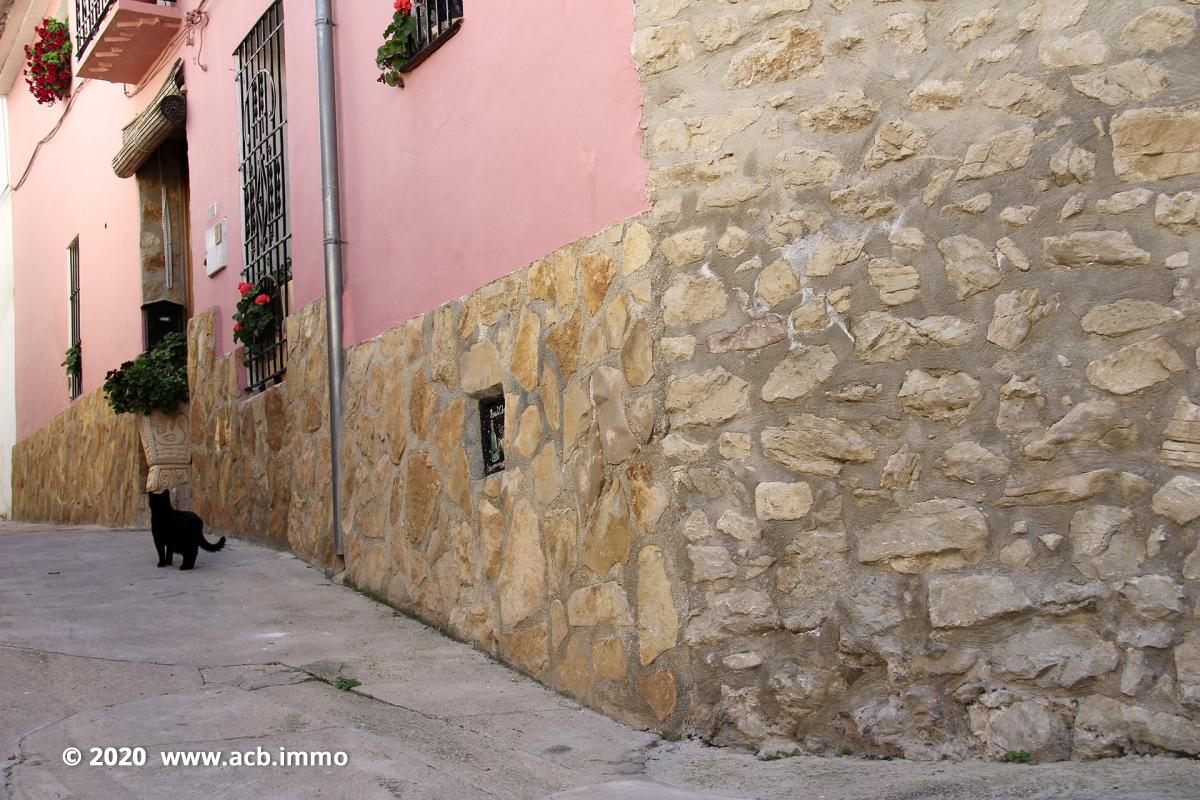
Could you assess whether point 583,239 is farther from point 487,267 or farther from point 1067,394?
point 1067,394

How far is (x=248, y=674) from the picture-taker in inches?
206

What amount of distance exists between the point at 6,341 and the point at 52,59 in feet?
17.8

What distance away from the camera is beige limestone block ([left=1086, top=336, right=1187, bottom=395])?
3865 mm

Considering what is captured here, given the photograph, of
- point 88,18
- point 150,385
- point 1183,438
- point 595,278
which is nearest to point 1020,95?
point 1183,438

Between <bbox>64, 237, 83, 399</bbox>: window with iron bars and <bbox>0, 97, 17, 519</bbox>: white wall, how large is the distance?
3.38m

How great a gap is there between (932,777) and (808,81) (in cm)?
232

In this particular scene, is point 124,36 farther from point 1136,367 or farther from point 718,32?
point 1136,367

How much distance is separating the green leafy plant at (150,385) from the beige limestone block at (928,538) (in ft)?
26.1

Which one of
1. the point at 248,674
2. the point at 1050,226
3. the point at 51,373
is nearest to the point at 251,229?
the point at 248,674

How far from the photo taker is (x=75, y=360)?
46.4 ft

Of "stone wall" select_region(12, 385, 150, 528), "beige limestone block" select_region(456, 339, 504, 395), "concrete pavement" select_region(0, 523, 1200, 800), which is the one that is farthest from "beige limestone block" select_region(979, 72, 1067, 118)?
"stone wall" select_region(12, 385, 150, 528)

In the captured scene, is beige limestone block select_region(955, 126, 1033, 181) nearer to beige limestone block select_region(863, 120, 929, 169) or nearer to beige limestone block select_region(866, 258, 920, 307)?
beige limestone block select_region(863, 120, 929, 169)

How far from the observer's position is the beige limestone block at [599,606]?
4.73 m

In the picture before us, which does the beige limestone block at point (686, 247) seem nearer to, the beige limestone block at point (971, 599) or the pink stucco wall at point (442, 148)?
the pink stucco wall at point (442, 148)
